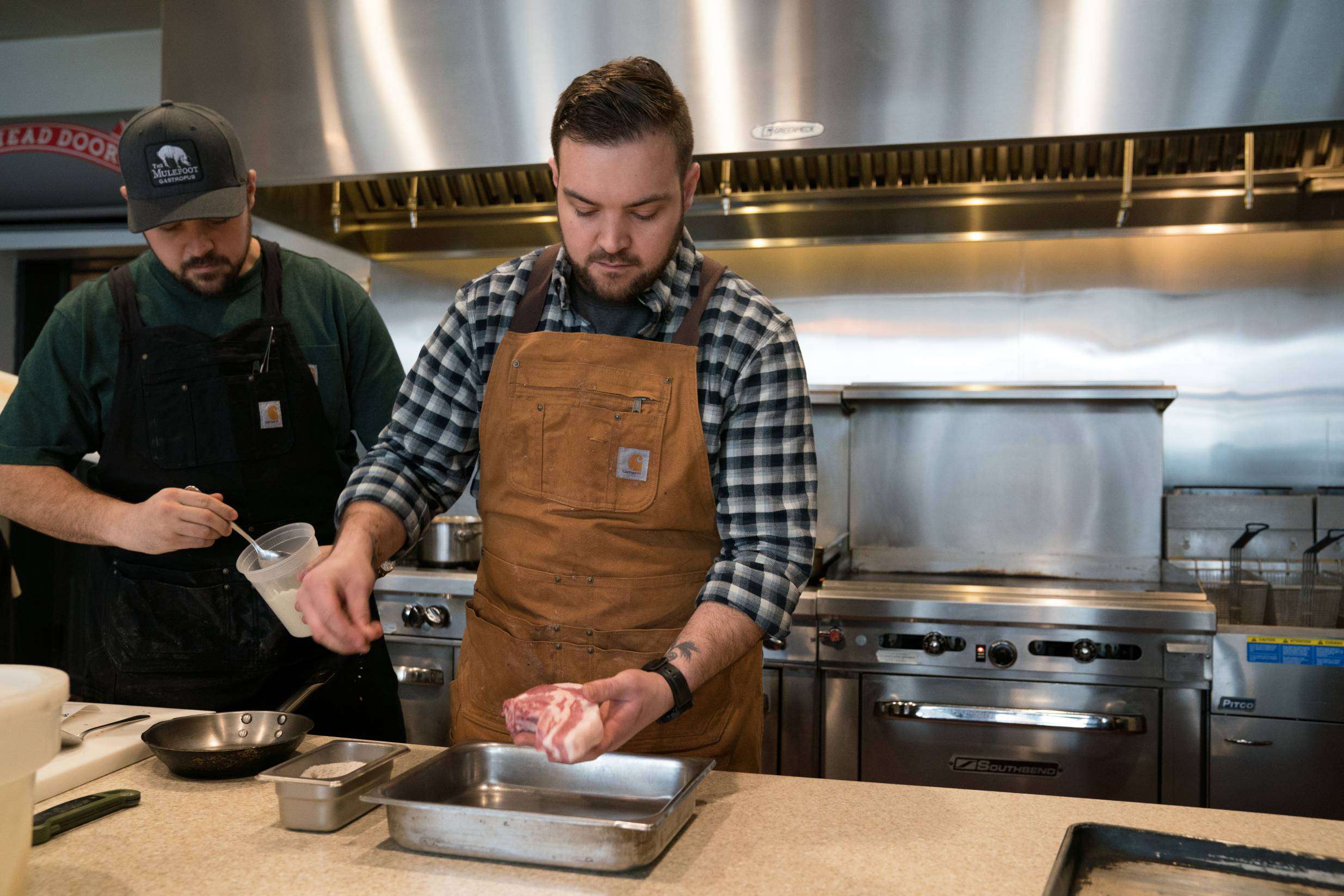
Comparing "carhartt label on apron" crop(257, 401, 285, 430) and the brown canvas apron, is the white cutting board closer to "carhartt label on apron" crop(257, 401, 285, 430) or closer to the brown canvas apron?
the brown canvas apron

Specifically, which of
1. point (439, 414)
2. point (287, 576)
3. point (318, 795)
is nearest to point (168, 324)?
point (439, 414)

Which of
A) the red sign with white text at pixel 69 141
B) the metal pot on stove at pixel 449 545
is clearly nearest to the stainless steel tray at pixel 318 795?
the metal pot on stove at pixel 449 545

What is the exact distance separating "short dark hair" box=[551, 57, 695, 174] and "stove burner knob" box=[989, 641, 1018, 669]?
5.43 feet

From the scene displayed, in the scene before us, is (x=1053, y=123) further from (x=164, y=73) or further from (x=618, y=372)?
(x=164, y=73)

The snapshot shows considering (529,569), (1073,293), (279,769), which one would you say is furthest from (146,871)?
(1073,293)

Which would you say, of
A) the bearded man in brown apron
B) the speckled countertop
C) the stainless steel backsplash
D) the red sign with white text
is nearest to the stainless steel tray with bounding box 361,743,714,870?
the speckled countertop

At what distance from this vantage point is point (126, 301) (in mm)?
1968

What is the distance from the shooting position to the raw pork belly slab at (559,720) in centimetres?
103

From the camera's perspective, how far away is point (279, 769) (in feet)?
3.97

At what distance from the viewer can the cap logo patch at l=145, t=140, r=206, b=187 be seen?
184 cm

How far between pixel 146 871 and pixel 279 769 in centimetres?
18

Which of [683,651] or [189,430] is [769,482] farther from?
[189,430]

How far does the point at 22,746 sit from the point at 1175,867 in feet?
3.63

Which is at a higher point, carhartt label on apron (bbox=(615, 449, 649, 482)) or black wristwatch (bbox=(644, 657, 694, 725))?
carhartt label on apron (bbox=(615, 449, 649, 482))
